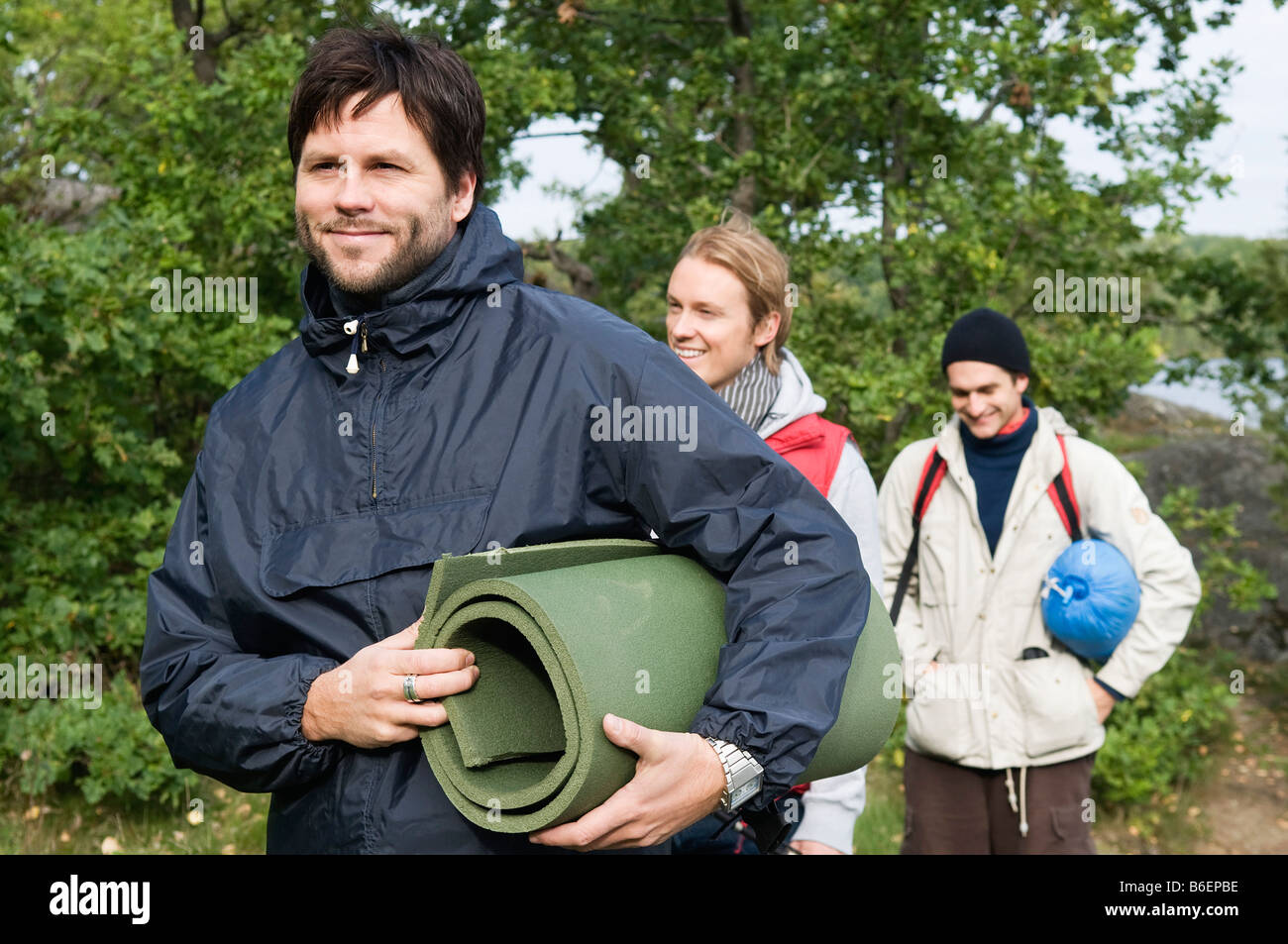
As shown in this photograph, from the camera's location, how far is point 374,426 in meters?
1.98

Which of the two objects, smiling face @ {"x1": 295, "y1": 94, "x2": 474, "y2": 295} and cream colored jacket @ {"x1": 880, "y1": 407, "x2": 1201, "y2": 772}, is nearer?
smiling face @ {"x1": 295, "y1": 94, "x2": 474, "y2": 295}

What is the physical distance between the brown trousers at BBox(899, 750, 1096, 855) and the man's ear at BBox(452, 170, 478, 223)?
2697 millimetres

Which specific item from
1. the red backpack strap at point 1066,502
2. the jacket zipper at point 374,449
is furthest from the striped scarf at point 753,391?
the jacket zipper at point 374,449

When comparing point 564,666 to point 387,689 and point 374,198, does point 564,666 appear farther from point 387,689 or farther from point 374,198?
point 374,198

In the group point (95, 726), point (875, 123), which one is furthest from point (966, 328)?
point (95, 726)

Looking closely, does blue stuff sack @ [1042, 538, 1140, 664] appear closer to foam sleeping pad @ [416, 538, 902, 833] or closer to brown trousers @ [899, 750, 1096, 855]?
brown trousers @ [899, 750, 1096, 855]

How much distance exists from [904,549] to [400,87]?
105 inches

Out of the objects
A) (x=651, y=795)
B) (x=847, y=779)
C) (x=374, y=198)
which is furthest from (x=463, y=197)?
(x=847, y=779)

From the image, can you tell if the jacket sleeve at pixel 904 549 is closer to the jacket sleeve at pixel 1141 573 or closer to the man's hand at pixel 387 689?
the jacket sleeve at pixel 1141 573

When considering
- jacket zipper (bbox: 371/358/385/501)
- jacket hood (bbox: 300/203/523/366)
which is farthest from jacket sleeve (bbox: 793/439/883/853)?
jacket zipper (bbox: 371/358/385/501)

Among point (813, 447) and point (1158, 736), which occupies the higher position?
point (813, 447)

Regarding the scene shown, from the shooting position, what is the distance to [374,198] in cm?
200

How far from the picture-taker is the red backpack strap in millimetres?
3969
